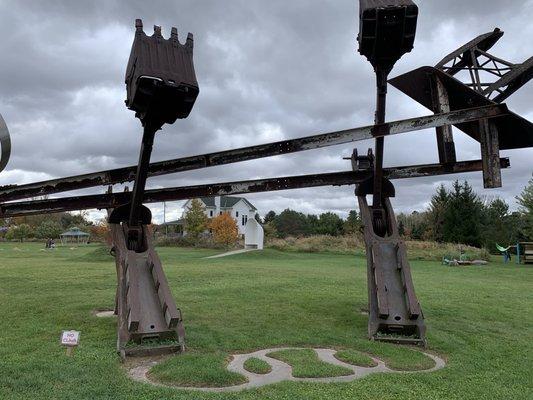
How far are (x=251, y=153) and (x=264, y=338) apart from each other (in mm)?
2831

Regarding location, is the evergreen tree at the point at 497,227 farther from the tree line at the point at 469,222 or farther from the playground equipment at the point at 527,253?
the playground equipment at the point at 527,253

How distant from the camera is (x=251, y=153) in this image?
7.48 m

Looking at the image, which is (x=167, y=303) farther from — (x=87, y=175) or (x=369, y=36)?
(x=369, y=36)

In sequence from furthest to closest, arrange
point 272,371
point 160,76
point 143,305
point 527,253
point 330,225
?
1. point 330,225
2. point 527,253
3. point 143,305
4. point 272,371
5. point 160,76

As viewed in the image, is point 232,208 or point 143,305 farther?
point 232,208

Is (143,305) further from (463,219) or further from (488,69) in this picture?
(463,219)

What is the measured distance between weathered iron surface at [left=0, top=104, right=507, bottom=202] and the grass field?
230 centimetres

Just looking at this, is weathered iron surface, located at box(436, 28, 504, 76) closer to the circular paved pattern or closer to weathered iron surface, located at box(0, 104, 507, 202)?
weathered iron surface, located at box(0, 104, 507, 202)

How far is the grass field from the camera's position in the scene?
16.6 ft

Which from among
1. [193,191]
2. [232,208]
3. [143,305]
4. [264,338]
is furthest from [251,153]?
[232,208]

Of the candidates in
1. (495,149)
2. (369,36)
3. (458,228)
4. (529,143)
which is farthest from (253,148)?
(458,228)

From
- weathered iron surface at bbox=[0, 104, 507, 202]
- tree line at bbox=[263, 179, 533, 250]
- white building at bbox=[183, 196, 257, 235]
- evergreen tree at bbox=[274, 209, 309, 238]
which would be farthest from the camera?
white building at bbox=[183, 196, 257, 235]

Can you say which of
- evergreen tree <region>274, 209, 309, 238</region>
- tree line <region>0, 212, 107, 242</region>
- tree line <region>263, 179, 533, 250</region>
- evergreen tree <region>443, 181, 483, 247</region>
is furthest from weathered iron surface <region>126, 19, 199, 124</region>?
evergreen tree <region>274, 209, 309, 238</region>

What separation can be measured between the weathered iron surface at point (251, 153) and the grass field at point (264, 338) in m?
2.30
